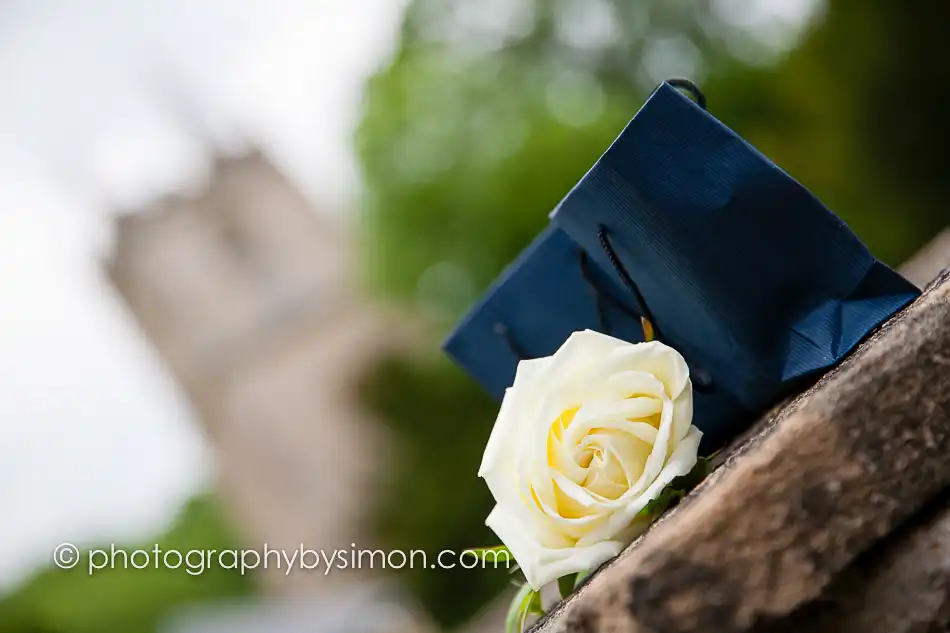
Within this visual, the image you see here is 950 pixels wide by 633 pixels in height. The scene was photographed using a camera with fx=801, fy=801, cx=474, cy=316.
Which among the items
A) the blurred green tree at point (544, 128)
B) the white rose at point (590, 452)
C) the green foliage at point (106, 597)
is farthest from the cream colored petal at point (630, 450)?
the green foliage at point (106, 597)

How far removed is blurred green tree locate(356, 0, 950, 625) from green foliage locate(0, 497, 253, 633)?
470 cm

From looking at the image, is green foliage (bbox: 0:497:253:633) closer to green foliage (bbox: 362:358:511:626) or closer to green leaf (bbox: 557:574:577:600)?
green foliage (bbox: 362:358:511:626)

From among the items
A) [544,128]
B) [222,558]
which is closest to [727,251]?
[222,558]

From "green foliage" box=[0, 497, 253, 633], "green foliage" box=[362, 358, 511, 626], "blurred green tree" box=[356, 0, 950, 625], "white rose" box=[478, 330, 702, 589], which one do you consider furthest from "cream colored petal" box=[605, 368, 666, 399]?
"green foliage" box=[0, 497, 253, 633]

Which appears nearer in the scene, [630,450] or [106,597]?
[630,450]

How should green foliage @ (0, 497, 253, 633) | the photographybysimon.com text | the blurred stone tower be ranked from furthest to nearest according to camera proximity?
green foliage @ (0, 497, 253, 633)
the blurred stone tower
the photographybysimon.com text

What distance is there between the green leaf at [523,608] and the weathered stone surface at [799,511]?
0.58 ft

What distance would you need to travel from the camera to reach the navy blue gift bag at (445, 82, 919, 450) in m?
0.45

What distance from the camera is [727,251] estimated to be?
47 cm

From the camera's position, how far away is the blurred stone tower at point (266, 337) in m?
6.52

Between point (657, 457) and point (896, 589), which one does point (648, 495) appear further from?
point (896, 589)

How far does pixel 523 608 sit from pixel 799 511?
0.24m

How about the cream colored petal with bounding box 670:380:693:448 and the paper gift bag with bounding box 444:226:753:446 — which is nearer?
the cream colored petal with bounding box 670:380:693:448

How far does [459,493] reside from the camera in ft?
15.8
